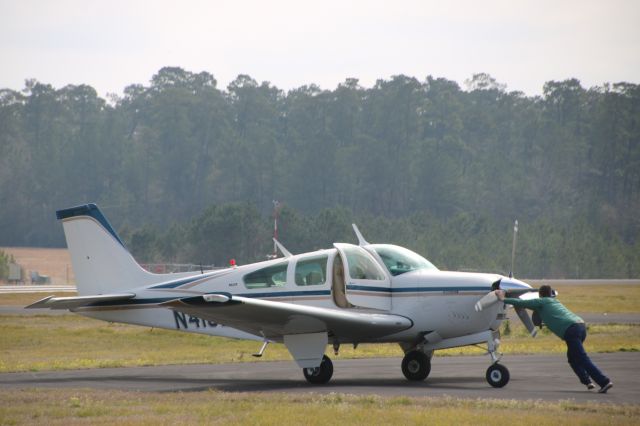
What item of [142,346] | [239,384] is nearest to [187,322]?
[239,384]

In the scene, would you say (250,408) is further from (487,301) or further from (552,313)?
(552,313)

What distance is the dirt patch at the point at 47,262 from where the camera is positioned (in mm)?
79331

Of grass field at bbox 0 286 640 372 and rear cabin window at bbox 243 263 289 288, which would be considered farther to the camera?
grass field at bbox 0 286 640 372

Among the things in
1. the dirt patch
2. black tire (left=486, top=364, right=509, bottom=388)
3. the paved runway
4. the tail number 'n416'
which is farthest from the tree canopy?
black tire (left=486, top=364, right=509, bottom=388)

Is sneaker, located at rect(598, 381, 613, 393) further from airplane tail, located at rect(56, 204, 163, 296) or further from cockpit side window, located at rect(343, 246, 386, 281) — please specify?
airplane tail, located at rect(56, 204, 163, 296)

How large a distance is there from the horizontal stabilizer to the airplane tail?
0.41m

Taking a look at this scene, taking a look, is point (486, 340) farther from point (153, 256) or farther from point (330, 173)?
point (330, 173)

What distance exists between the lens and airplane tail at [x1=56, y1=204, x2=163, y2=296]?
781 inches

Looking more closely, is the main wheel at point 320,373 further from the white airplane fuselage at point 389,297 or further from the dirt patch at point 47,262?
the dirt patch at point 47,262

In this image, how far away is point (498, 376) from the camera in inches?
616

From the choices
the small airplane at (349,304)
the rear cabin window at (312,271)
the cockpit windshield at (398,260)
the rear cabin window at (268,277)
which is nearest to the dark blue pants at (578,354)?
the small airplane at (349,304)

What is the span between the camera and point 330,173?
371 ft

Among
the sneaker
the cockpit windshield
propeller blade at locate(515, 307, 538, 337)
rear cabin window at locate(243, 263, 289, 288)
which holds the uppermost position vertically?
the cockpit windshield

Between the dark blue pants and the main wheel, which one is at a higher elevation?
the dark blue pants
